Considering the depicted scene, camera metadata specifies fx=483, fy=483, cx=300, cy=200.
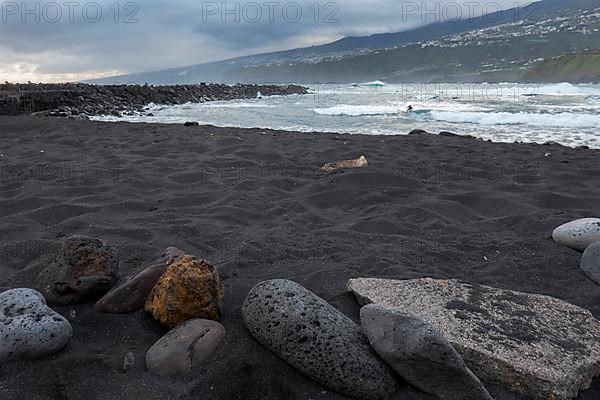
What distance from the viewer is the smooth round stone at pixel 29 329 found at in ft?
6.82

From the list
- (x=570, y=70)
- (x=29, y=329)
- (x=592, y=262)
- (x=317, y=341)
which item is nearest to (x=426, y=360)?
(x=317, y=341)

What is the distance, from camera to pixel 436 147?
777cm

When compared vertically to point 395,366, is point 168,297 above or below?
above

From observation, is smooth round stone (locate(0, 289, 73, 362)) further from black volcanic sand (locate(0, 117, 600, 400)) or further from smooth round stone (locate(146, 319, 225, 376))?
smooth round stone (locate(146, 319, 225, 376))

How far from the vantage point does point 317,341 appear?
6.67 feet

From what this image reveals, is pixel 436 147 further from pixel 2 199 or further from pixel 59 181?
pixel 2 199

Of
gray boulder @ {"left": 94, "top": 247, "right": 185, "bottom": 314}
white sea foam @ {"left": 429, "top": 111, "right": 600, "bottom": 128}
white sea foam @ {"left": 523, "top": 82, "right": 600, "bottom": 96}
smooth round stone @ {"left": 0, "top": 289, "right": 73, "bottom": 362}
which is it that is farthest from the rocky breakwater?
white sea foam @ {"left": 523, "top": 82, "right": 600, "bottom": 96}

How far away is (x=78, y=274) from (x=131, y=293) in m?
0.34

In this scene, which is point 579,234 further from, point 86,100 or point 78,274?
point 86,100

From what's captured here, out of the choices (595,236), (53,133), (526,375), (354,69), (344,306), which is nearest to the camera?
(526,375)

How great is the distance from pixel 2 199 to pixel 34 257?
1612 mm

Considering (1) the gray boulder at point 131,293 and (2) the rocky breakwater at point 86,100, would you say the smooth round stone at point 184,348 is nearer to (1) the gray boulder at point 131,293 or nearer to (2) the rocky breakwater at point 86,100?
(1) the gray boulder at point 131,293

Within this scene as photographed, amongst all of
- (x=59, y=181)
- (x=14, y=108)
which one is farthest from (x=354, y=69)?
(x=59, y=181)

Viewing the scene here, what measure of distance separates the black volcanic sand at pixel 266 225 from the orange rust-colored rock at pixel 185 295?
0.31 feet
